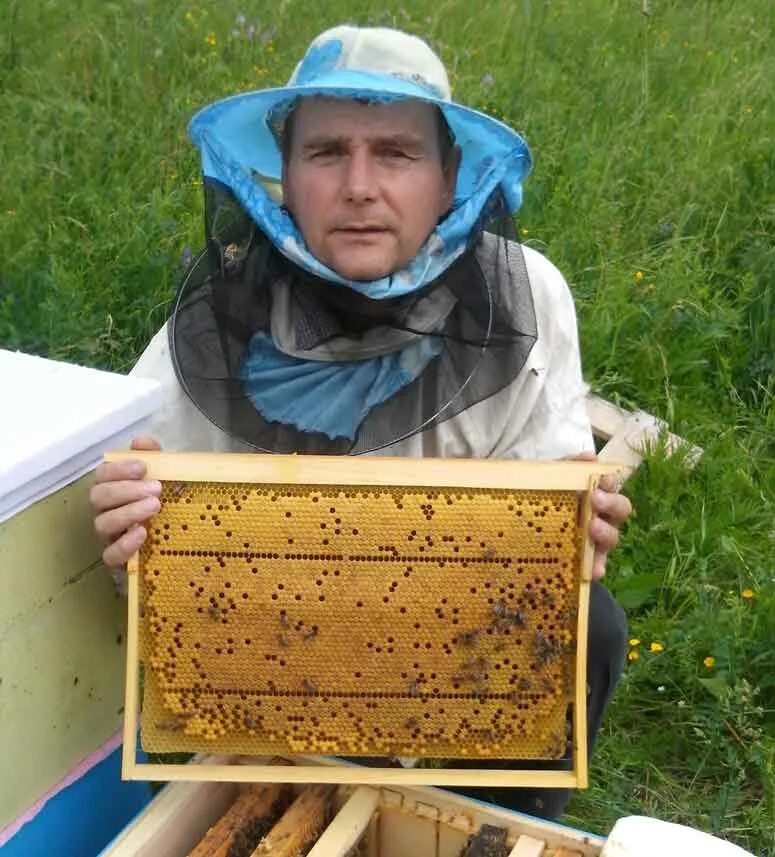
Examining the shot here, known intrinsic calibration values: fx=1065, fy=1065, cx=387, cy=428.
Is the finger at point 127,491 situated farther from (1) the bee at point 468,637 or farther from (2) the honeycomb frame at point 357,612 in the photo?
(1) the bee at point 468,637

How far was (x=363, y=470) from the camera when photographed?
4.58 feet

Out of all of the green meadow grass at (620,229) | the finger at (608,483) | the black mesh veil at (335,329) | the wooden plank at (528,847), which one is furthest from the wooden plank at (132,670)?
the green meadow grass at (620,229)

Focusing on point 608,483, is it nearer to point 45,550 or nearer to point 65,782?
point 45,550

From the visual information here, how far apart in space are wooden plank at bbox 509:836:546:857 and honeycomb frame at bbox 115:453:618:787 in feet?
0.25

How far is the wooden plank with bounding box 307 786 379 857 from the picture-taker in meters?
1.43

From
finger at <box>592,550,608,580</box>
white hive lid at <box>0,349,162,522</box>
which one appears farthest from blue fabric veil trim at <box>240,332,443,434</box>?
finger at <box>592,550,608,580</box>

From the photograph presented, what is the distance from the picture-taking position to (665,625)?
100 inches

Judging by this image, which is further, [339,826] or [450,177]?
[450,177]

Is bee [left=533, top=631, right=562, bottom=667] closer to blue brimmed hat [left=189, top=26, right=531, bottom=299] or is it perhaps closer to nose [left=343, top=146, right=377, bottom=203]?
blue brimmed hat [left=189, top=26, right=531, bottom=299]

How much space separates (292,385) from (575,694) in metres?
Result: 0.68

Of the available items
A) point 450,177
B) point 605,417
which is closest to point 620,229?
point 605,417

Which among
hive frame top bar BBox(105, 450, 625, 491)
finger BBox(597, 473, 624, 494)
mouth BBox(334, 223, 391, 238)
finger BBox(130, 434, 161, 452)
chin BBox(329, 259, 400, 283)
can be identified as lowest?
finger BBox(597, 473, 624, 494)

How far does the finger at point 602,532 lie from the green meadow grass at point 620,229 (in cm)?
97

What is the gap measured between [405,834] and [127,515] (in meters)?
0.61
